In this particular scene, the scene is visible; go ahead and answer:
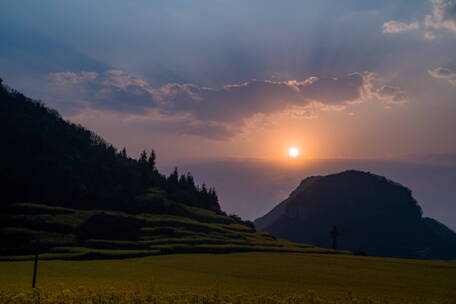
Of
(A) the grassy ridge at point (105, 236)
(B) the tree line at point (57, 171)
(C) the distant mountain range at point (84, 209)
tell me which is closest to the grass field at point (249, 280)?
(C) the distant mountain range at point (84, 209)

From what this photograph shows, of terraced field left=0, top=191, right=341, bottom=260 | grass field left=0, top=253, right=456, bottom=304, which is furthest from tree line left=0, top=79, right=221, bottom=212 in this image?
grass field left=0, top=253, right=456, bottom=304

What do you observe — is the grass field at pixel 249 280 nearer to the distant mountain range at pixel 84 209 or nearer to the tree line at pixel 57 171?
the distant mountain range at pixel 84 209

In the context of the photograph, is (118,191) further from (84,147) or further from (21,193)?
(84,147)

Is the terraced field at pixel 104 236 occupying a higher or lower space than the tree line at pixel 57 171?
lower

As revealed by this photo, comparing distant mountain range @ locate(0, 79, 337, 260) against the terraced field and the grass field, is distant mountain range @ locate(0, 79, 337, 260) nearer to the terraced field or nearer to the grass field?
the terraced field

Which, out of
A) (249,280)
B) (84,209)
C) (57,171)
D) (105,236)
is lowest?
(249,280)

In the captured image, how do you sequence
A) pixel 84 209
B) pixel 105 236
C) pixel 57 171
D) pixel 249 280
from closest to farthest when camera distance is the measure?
pixel 249 280
pixel 105 236
pixel 84 209
pixel 57 171

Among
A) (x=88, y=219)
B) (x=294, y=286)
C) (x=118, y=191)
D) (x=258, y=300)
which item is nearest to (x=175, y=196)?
(x=118, y=191)

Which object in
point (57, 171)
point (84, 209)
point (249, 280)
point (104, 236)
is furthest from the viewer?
point (57, 171)

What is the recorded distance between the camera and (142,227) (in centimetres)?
9869

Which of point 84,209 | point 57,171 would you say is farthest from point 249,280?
point 57,171

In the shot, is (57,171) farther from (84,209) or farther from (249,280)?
(249,280)

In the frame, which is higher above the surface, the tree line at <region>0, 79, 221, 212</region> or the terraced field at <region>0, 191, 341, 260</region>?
the tree line at <region>0, 79, 221, 212</region>

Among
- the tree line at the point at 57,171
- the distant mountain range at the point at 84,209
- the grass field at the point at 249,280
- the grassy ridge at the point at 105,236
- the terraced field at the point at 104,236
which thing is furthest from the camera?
the tree line at the point at 57,171
